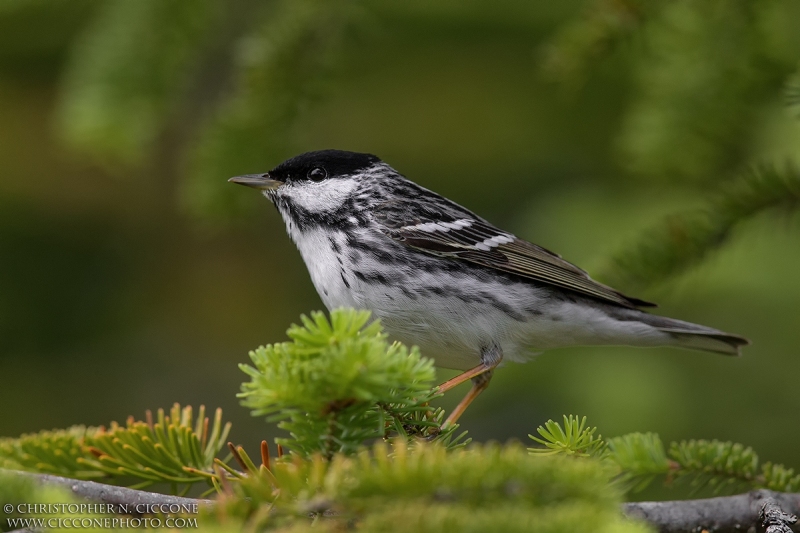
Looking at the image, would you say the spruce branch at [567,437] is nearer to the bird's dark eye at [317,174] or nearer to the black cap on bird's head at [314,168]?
the black cap on bird's head at [314,168]

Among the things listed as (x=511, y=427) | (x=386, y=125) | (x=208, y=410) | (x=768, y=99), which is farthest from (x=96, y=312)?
(x=768, y=99)

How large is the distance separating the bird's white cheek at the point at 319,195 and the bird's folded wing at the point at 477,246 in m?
0.22

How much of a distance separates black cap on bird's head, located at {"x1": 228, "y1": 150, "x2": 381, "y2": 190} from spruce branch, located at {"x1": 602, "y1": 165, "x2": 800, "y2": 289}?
1.40 metres

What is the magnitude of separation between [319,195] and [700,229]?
1.67 m

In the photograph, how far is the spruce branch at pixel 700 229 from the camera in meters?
2.70

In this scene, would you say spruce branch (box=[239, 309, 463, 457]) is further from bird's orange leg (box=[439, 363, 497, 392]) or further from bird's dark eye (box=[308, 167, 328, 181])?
bird's dark eye (box=[308, 167, 328, 181])

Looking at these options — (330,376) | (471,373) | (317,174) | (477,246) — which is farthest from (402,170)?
(330,376)

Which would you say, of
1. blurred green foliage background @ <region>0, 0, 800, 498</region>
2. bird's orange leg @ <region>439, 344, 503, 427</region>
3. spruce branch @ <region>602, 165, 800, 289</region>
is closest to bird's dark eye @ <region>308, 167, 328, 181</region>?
blurred green foliage background @ <region>0, 0, 800, 498</region>

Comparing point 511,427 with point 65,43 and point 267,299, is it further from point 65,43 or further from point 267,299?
point 65,43

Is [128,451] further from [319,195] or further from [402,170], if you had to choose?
[402,170]

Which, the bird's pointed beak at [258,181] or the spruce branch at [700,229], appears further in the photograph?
the bird's pointed beak at [258,181]

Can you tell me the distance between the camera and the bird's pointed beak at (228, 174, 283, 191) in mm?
3235

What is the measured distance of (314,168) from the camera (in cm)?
366

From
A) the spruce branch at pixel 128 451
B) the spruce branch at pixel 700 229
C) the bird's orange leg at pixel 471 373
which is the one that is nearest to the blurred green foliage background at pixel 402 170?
the spruce branch at pixel 700 229
